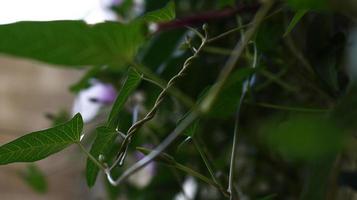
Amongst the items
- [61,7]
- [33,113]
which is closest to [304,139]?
[61,7]

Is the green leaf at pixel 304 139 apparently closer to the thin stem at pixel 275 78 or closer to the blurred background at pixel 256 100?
the blurred background at pixel 256 100

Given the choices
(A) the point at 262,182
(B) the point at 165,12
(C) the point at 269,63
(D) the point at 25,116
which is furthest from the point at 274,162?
(D) the point at 25,116

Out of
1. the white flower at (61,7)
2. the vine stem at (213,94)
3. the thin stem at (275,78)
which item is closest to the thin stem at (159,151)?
the vine stem at (213,94)

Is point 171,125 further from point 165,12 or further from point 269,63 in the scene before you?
point 165,12

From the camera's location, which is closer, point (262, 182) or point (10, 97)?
point (262, 182)

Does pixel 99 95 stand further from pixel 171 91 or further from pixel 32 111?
pixel 32 111

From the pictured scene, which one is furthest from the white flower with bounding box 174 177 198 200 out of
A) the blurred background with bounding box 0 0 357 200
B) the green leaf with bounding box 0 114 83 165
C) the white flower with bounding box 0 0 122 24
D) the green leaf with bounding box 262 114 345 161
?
the green leaf with bounding box 262 114 345 161

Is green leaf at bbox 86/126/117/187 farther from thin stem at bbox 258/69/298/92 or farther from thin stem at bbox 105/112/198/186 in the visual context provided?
thin stem at bbox 258/69/298/92
